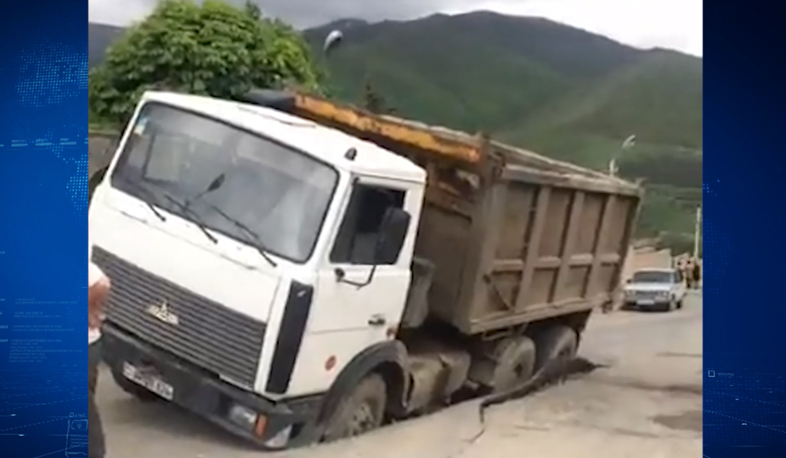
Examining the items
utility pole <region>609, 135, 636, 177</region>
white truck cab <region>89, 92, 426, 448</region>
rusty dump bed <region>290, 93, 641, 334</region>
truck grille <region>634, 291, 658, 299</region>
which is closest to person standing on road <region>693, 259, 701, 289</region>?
truck grille <region>634, 291, 658, 299</region>

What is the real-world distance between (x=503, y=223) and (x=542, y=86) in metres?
0.44

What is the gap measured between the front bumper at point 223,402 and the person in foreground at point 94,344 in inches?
4.0

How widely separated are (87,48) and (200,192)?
0.58 metres

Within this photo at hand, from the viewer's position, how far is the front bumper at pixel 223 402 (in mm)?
3209

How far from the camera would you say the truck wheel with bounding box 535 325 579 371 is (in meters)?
3.52

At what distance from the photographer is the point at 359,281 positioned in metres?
3.27

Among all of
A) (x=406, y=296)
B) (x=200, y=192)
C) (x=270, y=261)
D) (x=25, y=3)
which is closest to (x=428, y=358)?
(x=406, y=296)

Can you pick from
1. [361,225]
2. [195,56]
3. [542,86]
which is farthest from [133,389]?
[542,86]

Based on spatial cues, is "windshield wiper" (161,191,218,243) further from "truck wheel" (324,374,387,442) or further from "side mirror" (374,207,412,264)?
"truck wheel" (324,374,387,442)

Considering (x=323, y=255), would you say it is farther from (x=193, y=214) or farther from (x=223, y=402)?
(x=223, y=402)

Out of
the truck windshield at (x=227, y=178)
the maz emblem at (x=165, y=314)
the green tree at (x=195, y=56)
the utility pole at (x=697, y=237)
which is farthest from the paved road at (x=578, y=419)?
the green tree at (x=195, y=56)

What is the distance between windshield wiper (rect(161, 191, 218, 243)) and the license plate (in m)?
0.43

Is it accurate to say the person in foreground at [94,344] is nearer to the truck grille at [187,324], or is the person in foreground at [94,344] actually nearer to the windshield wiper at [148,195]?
the truck grille at [187,324]

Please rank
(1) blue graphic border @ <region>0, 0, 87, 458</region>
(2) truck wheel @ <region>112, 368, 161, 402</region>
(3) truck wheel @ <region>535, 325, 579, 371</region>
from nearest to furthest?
(2) truck wheel @ <region>112, 368, 161, 402</region> → (1) blue graphic border @ <region>0, 0, 87, 458</region> → (3) truck wheel @ <region>535, 325, 579, 371</region>
